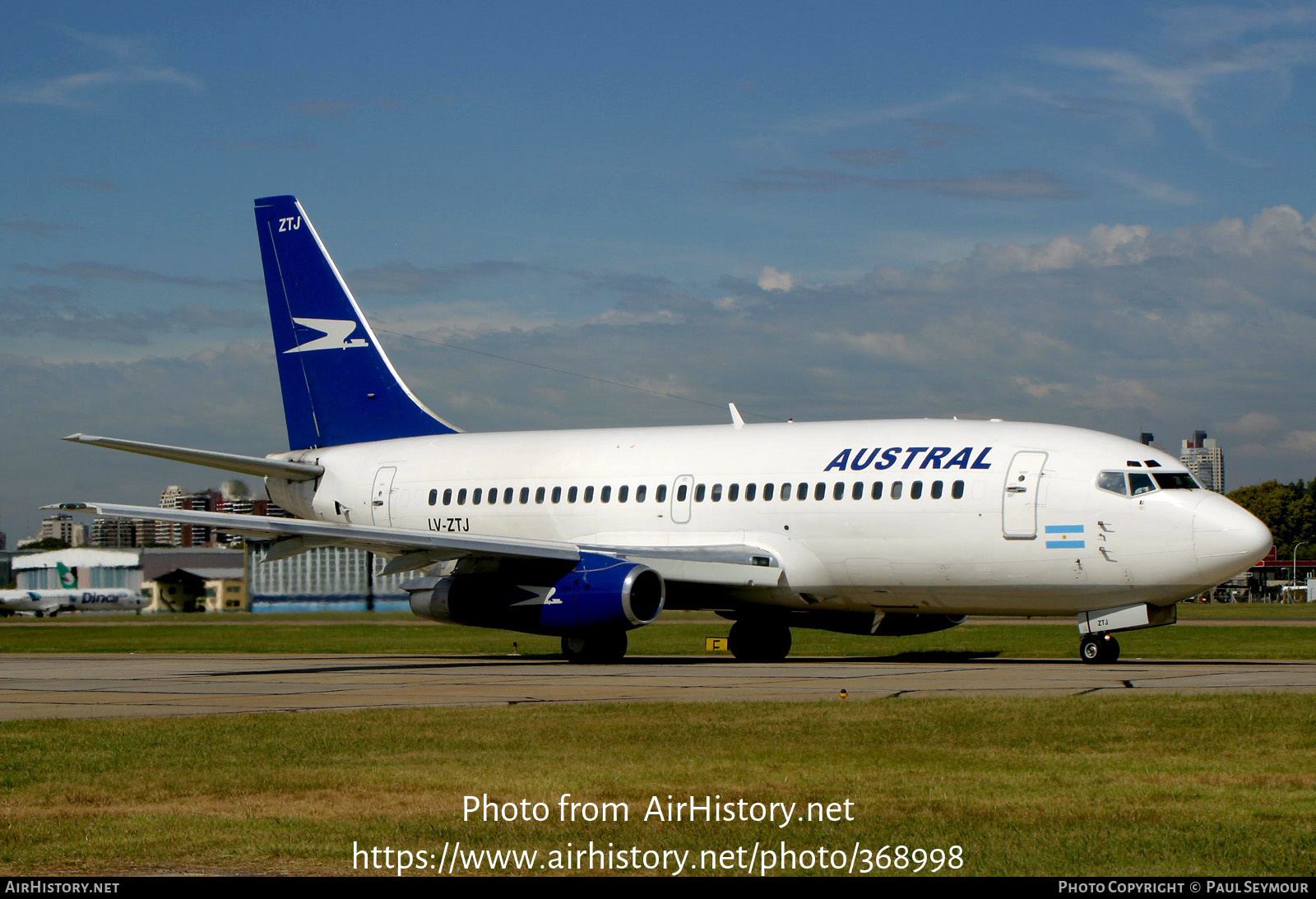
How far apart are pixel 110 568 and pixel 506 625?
3821 inches

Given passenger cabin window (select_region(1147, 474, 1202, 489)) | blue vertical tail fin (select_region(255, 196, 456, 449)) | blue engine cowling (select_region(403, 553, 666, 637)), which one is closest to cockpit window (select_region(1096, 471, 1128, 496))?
passenger cabin window (select_region(1147, 474, 1202, 489))

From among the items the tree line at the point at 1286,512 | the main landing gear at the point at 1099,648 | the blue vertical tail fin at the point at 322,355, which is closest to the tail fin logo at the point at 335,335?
the blue vertical tail fin at the point at 322,355

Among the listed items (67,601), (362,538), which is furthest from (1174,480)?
(67,601)

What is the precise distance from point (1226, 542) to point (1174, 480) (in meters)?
1.45

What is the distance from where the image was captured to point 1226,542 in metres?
23.3

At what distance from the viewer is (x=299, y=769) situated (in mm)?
12219

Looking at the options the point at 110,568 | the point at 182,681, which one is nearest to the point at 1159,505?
the point at 182,681

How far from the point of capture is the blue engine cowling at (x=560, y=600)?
86.3 ft

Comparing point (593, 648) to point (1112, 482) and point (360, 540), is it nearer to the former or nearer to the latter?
point (360, 540)

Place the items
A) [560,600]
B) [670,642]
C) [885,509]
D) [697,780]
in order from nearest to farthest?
[697,780] → [885,509] → [560,600] → [670,642]

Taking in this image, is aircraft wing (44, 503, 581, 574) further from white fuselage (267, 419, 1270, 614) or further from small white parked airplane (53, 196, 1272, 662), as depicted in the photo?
white fuselage (267, 419, 1270, 614)

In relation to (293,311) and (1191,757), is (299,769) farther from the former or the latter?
(293,311)

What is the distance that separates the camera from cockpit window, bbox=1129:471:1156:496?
24.2 m

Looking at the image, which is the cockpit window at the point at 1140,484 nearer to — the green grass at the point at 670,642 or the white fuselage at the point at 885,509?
the white fuselage at the point at 885,509
